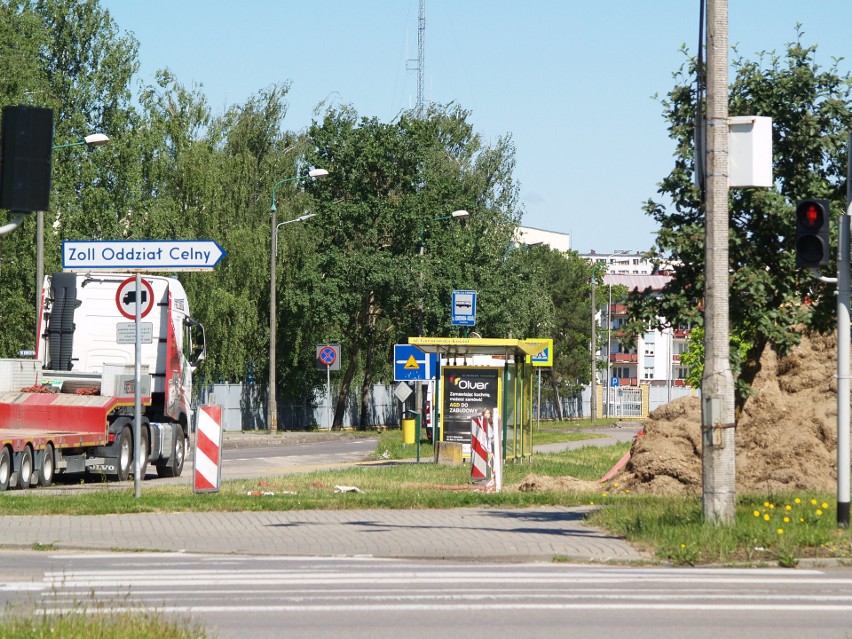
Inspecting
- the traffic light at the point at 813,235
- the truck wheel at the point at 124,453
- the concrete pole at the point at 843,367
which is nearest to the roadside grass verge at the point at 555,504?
the concrete pole at the point at 843,367

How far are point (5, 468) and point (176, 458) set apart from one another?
23.7 ft

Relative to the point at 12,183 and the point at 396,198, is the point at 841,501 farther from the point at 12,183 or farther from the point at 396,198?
the point at 396,198

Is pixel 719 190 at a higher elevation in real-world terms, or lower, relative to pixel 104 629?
higher

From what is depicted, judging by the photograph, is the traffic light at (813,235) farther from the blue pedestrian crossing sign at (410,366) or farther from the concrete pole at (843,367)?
the blue pedestrian crossing sign at (410,366)

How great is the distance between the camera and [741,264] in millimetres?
17391

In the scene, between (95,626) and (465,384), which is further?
(465,384)

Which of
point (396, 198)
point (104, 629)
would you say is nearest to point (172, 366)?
point (104, 629)

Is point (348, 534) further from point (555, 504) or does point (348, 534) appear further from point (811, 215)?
point (811, 215)

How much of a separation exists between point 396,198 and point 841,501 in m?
46.0

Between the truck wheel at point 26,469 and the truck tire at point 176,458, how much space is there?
5.72 m

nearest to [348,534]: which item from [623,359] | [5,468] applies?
[5,468]

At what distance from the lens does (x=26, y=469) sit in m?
22.9

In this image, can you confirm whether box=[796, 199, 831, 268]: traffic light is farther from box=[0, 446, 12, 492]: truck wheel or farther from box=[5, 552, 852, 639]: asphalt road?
box=[0, 446, 12, 492]: truck wheel

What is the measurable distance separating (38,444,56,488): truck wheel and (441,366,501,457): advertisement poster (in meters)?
9.66
